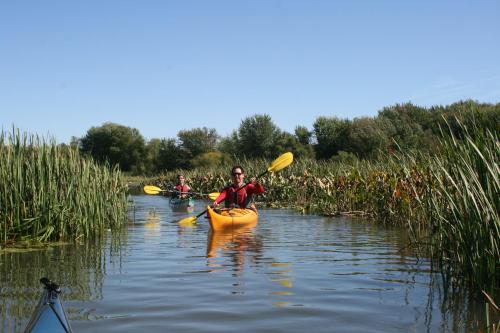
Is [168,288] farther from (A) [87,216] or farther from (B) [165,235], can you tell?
(B) [165,235]

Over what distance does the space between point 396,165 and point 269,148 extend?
115 feet

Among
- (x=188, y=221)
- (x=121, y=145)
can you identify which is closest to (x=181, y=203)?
(x=188, y=221)

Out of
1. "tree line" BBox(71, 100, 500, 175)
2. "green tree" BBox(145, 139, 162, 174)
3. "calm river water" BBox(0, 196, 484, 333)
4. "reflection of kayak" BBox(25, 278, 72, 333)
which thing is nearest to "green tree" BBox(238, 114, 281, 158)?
"tree line" BBox(71, 100, 500, 175)

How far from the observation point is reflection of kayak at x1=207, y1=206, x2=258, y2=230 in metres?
11.9

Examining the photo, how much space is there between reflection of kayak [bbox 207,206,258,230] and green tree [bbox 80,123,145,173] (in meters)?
47.8

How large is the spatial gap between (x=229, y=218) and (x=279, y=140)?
35.4 m

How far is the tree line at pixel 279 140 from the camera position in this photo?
4150 centimetres

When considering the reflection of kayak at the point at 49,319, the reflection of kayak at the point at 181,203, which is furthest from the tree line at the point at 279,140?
the reflection of kayak at the point at 49,319

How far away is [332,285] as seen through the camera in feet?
20.8

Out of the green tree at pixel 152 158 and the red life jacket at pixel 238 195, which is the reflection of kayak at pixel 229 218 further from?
the green tree at pixel 152 158

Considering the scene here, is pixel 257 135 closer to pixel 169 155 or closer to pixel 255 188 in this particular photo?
pixel 169 155

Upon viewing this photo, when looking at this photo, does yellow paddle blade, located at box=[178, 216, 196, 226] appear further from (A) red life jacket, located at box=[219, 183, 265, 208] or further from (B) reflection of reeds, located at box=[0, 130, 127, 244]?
(B) reflection of reeds, located at box=[0, 130, 127, 244]

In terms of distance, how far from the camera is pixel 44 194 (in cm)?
873

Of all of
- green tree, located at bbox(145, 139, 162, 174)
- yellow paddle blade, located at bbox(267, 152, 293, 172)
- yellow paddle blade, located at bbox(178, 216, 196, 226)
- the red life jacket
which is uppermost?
green tree, located at bbox(145, 139, 162, 174)
